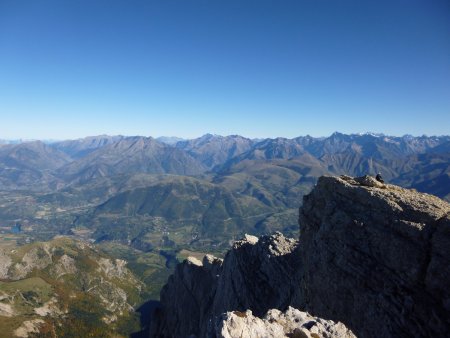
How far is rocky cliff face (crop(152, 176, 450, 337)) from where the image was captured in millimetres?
37031

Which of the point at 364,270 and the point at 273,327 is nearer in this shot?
the point at 273,327

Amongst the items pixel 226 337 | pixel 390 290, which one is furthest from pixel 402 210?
pixel 226 337

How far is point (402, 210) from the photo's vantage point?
45906 mm

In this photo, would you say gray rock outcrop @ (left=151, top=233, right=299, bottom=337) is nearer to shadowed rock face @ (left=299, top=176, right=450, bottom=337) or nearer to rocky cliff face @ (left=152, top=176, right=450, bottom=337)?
rocky cliff face @ (left=152, top=176, right=450, bottom=337)

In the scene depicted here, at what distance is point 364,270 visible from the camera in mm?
47000

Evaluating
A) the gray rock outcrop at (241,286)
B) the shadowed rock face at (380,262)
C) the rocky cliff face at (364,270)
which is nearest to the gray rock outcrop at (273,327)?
the rocky cliff face at (364,270)

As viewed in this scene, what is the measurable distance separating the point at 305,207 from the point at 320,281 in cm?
1864

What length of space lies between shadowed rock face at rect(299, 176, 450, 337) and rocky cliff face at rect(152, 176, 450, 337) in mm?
107

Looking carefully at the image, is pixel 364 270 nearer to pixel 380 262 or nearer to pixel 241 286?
pixel 380 262

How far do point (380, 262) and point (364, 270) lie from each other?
96.4 inches

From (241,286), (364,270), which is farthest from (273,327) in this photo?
(241,286)

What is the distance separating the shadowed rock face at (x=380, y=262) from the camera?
130ft

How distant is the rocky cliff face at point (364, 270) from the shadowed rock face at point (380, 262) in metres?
0.11

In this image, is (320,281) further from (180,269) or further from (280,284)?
(180,269)
